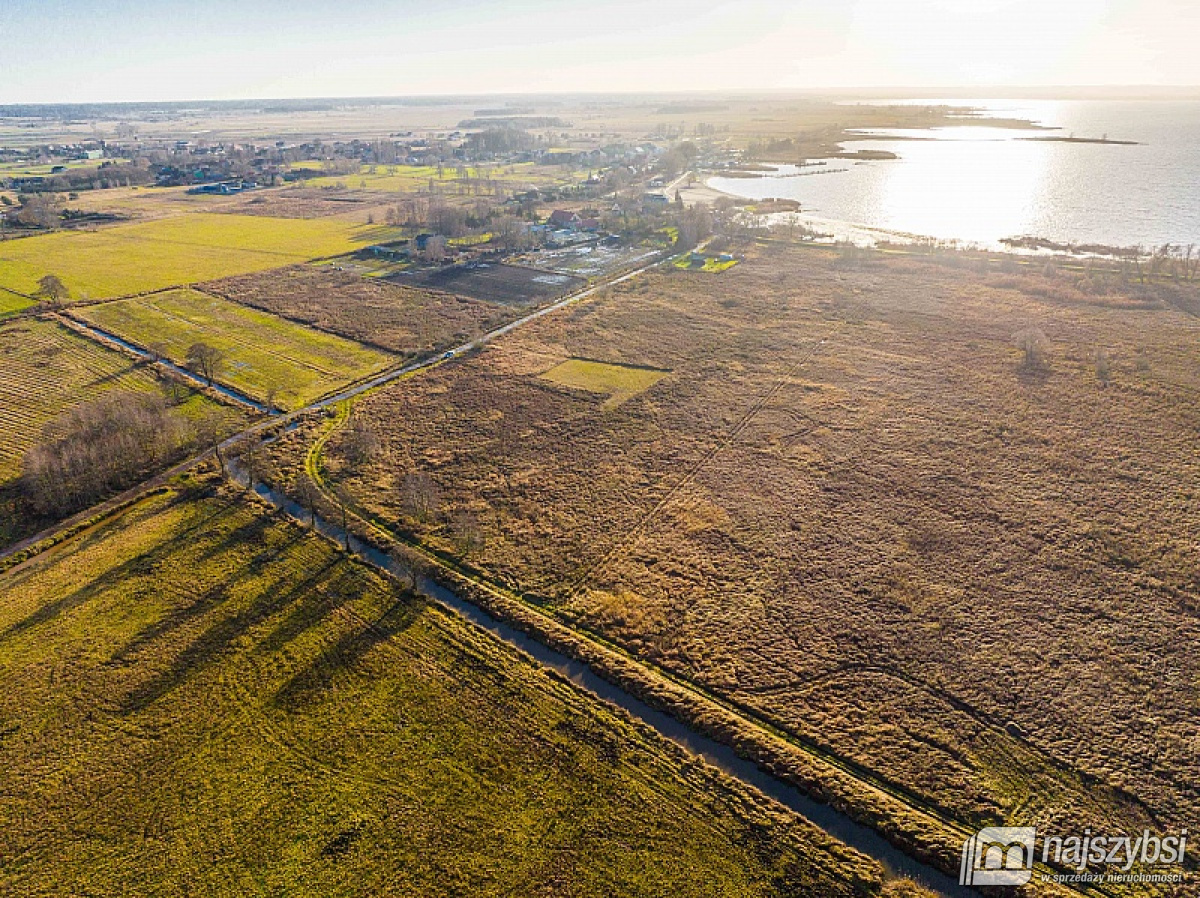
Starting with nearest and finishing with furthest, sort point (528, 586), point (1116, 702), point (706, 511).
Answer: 1. point (1116, 702)
2. point (528, 586)
3. point (706, 511)

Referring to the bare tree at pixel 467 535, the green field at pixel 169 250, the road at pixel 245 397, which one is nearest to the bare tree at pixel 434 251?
the green field at pixel 169 250

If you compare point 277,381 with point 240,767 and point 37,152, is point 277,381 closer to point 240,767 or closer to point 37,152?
point 240,767

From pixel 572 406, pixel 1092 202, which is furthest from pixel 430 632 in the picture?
pixel 1092 202

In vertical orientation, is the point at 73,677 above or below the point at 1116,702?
above

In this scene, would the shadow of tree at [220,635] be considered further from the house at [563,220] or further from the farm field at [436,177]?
the farm field at [436,177]

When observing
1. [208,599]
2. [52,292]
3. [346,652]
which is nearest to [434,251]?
[52,292]

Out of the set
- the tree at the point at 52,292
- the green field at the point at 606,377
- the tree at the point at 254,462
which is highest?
the tree at the point at 52,292

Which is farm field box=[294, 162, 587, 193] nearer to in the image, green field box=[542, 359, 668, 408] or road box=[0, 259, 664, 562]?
road box=[0, 259, 664, 562]
